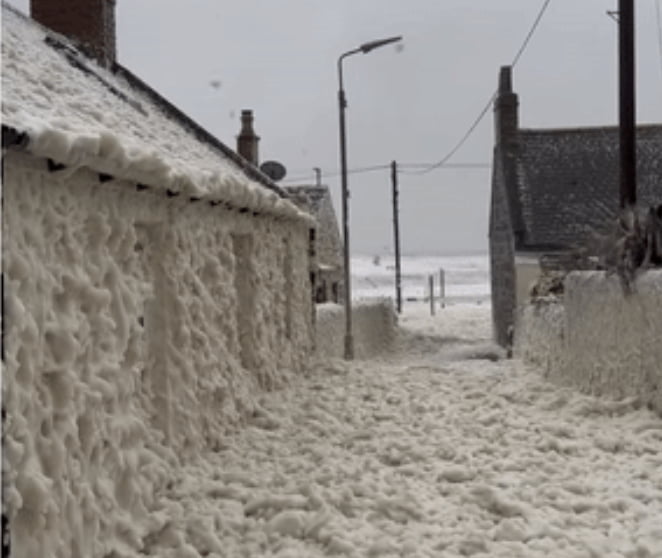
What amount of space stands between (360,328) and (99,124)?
21092mm

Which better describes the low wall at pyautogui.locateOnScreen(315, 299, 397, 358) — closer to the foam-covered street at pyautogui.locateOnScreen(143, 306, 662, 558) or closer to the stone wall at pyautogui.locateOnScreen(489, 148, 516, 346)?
the stone wall at pyautogui.locateOnScreen(489, 148, 516, 346)

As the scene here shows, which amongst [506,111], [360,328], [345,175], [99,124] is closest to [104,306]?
[99,124]

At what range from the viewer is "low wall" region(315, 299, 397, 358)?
19938mm

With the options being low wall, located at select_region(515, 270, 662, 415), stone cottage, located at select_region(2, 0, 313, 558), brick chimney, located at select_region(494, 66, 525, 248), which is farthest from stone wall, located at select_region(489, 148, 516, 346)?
stone cottage, located at select_region(2, 0, 313, 558)

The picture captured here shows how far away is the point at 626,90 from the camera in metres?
Answer: 13.0

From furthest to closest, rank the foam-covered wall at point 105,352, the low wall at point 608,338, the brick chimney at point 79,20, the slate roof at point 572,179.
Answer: the slate roof at point 572,179 < the brick chimney at point 79,20 < the low wall at point 608,338 < the foam-covered wall at point 105,352

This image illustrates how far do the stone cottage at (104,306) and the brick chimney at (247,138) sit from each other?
13.3m

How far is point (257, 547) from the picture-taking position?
5.88 m

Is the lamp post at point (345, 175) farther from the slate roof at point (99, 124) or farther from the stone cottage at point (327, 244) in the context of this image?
the slate roof at point (99, 124)

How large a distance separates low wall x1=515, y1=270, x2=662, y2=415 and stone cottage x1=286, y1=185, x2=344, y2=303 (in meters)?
14.1

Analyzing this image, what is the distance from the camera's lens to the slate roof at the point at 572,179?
26656 mm

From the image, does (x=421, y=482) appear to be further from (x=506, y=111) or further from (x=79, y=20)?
(x=506, y=111)

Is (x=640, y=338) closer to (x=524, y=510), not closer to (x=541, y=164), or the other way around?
(x=524, y=510)

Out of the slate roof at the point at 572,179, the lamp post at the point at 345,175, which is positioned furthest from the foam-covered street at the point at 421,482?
the slate roof at the point at 572,179
